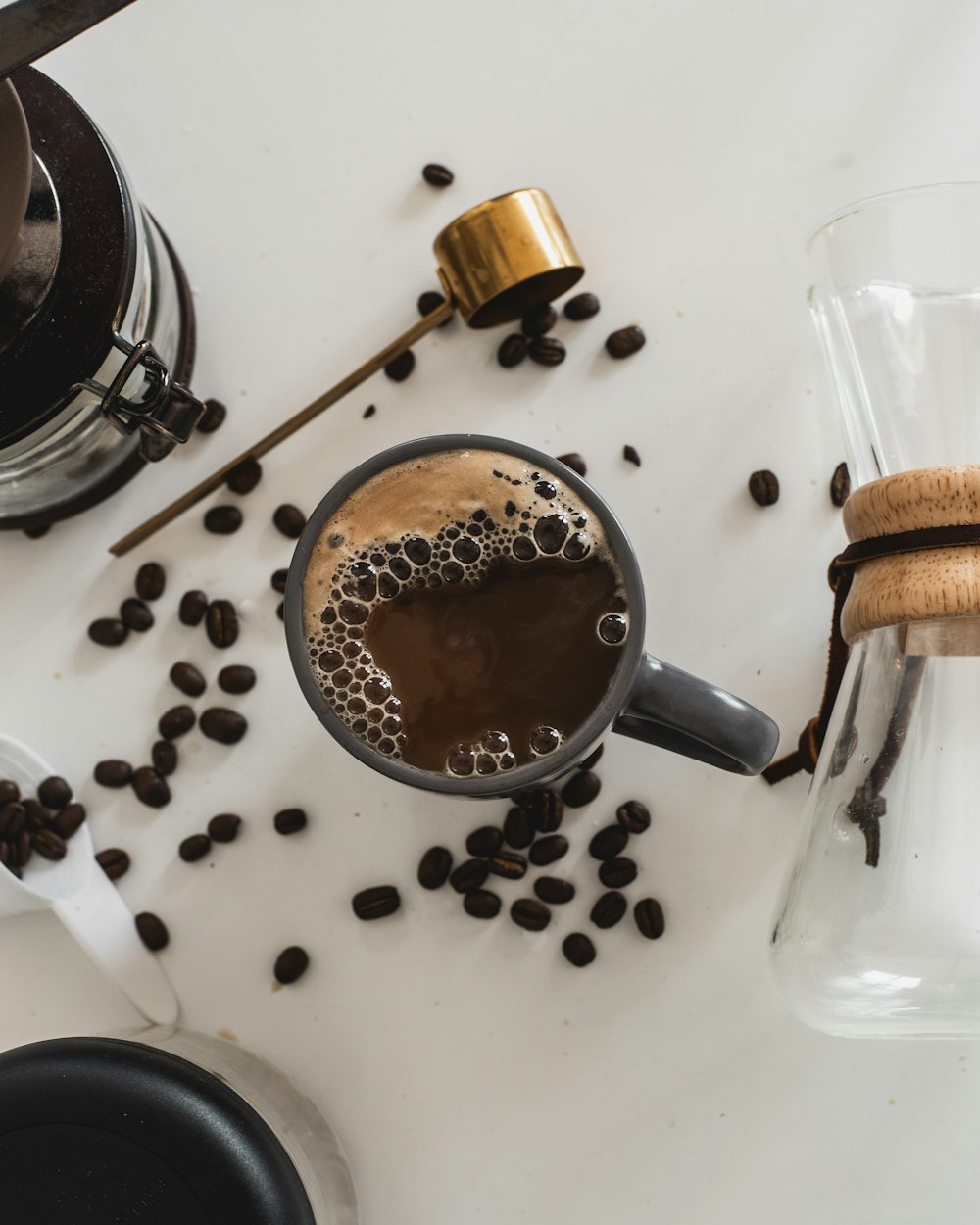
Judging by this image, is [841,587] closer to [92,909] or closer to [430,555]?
[430,555]

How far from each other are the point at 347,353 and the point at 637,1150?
0.72 metres

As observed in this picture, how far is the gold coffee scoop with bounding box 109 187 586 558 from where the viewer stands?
2.73 ft

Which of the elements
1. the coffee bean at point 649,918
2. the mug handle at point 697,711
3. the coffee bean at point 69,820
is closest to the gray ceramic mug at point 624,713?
the mug handle at point 697,711

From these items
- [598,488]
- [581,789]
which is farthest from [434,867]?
[598,488]

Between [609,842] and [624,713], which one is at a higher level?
[624,713]

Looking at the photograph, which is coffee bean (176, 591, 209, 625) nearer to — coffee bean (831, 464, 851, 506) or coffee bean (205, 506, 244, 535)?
coffee bean (205, 506, 244, 535)

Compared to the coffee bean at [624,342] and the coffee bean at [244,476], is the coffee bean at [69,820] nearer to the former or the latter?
the coffee bean at [244,476]

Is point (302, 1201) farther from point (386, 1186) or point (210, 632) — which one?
point (210, 632)

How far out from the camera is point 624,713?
0.67 m

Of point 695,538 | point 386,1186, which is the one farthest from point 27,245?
point 386,1186

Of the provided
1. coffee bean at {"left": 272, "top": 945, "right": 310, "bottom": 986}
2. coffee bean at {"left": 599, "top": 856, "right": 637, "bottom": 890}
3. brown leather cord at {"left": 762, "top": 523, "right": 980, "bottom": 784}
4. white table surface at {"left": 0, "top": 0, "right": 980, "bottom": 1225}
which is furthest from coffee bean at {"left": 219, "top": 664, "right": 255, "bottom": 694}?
brown leather cord at {"left": 762, "top": 523, "right": 980, "bottom": 784}

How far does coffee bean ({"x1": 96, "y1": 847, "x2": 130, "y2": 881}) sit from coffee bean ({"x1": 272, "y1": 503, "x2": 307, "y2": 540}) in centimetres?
31

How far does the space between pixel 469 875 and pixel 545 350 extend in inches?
17.7

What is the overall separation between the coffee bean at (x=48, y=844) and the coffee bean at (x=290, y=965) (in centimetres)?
20
